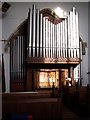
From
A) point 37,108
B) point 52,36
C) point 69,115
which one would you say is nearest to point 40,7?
point 52,36

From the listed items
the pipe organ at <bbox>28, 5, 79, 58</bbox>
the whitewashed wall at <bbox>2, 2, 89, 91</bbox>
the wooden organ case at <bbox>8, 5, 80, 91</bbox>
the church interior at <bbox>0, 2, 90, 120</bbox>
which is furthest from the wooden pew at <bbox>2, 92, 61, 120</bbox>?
the whitewashed wall at <bbox>2, 2, 89, 91</bbox>

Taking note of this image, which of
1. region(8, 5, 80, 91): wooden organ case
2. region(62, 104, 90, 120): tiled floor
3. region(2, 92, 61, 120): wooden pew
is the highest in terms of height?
region(8, 5, 80, 91): wooden organ case

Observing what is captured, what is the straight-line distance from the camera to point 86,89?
23.0 feet

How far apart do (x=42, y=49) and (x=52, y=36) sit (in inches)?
20.9

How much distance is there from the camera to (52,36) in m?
8.39

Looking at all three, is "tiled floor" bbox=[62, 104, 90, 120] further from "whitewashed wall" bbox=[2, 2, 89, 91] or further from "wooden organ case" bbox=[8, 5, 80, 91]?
"whitewashed wall" bbox=[2, 2, 89, 91]

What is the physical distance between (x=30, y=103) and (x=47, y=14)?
422 cm

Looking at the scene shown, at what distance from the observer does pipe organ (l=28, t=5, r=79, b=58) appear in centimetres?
823

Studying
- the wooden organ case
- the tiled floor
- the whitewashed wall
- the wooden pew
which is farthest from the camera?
the whitewashed wall

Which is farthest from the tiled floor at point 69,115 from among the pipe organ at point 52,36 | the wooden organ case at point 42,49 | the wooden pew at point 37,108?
the pipe organ at point 52,36

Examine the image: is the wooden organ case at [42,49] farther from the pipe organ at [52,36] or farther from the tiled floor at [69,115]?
the tiled floor at [69,115]

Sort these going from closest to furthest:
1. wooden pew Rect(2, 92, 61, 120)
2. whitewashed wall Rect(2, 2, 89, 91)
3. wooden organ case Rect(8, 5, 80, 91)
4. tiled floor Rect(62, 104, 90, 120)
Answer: wooden pew Rect(2, 92, 61, 120) → tiled floor Rect(62, 104, 90, 120) → wooden organ case Rect(8, 5, 80, 91) → whitewashed wall Rect(2, 2, 89, 91)

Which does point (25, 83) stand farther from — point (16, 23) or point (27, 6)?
point (27, 6)

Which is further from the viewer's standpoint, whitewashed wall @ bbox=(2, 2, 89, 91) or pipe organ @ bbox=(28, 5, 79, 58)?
whitewashed wall @ bbox=(2, 2, 89, 91)
